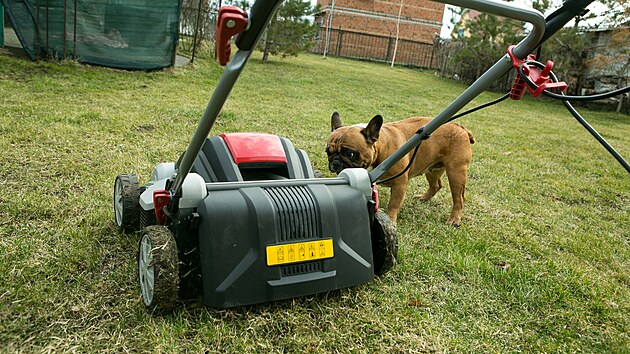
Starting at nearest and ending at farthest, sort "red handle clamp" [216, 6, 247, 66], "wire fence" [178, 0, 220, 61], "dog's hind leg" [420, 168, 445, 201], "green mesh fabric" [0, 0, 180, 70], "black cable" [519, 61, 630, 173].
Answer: "red handle clamp" [216, 6, 247, 66] < "black cable" [519, 61, 630, 173] < "dog's hind leg" [420, 168, 445, 201] < "green mesh fabric" [0, 0, 180, 70] < "wire fence" [178, 0, 220, 61]

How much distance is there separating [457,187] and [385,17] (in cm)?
2958

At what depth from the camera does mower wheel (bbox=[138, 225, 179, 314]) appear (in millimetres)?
1800

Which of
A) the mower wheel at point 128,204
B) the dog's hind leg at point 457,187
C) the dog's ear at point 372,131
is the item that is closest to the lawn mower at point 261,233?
the mower wheel at point 128,204

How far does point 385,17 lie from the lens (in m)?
31.0

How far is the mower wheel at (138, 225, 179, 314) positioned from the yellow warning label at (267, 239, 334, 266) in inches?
14.5

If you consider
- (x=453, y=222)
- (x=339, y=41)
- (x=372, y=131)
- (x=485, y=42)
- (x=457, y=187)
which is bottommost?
(x=453, y=222)

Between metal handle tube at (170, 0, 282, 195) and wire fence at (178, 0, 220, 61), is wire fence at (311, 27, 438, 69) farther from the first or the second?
metal handle tube at (170, 0, 282, 195)

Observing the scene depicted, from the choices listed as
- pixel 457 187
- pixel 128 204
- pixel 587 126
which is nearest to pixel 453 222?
pixel 457 187

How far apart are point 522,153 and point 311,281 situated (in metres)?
5.35

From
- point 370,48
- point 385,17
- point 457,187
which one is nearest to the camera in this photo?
point 457,187

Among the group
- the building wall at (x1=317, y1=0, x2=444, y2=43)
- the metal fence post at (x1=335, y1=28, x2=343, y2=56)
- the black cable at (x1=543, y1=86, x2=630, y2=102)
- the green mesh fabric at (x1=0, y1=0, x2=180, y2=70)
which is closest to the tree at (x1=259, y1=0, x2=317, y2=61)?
the green mesh fabric at (x1=0, y1=0, x2=180, y2=70)

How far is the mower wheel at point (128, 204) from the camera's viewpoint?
2.52 m

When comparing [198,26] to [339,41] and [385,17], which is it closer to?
[339,41]

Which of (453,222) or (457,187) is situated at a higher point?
(457,187)
